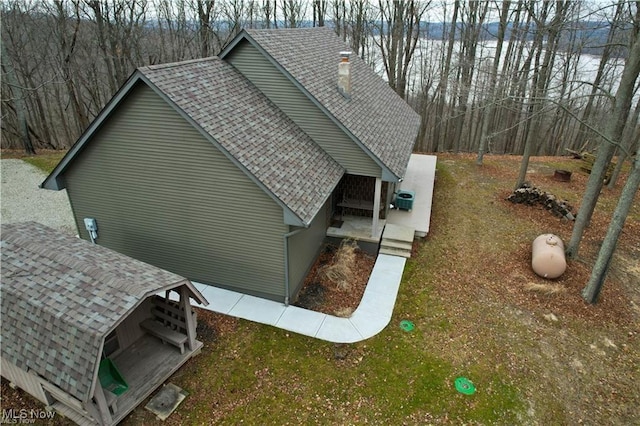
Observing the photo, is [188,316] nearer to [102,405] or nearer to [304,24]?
[102,405]

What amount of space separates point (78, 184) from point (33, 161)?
50.0ft

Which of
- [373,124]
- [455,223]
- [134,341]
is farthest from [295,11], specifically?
[134,341]

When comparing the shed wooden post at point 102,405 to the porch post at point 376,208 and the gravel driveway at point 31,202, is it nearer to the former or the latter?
the porch post at point 376,208

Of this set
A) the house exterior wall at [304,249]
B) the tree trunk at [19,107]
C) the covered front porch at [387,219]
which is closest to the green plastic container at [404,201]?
the covered front porch at [387,219]

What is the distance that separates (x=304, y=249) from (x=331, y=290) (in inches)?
59.4

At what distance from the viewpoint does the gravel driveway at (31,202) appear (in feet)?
50.5

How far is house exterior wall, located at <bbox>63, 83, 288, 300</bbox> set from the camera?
9633 mm

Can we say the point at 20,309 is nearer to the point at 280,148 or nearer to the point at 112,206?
the point at 112,206

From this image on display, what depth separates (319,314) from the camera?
10.2m

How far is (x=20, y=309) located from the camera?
7000 mm

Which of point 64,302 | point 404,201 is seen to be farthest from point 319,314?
point 404,201

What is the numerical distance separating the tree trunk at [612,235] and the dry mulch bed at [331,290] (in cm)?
634

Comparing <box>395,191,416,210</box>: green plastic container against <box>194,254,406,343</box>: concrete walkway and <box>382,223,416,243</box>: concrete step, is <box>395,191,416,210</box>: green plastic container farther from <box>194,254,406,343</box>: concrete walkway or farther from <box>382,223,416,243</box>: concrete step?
<box>194,254,406,343</box>: concrete walkway

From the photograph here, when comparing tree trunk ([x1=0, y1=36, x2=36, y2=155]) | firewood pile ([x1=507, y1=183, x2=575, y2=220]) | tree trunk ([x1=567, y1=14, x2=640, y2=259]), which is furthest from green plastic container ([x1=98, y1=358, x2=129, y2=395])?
tree trunk ([x1=0, y1=36, x2=36, y2=155])
